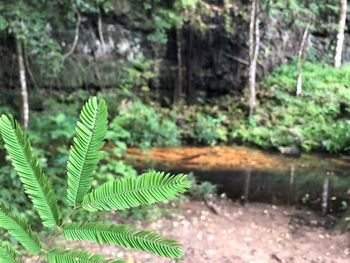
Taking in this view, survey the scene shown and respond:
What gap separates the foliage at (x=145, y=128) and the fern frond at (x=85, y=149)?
1042 cm

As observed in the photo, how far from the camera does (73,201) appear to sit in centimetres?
139

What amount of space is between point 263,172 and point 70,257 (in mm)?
9068

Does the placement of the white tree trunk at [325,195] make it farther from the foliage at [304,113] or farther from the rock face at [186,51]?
the rock face at [186,51]

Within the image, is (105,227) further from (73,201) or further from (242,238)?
(242,238)

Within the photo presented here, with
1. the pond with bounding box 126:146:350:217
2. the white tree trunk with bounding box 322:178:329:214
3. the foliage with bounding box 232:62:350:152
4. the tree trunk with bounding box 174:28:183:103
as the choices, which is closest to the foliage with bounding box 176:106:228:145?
the foliage with bounding box 232:62:350:152

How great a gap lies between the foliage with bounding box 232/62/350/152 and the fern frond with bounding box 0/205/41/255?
38.2 feet

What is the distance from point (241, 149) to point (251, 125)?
147cm

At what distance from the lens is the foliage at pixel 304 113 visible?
1265cm

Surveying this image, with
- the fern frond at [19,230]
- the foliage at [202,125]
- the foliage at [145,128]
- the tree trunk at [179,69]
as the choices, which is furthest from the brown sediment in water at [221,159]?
the fern frond at [19,230]

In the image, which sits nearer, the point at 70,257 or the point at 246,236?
the point at 70,257

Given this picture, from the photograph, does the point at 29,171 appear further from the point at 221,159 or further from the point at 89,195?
the point at 221,159

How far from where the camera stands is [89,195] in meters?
1.38

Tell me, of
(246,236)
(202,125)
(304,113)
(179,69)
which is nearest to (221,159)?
(202,125)

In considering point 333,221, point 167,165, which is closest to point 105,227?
point 333,221
